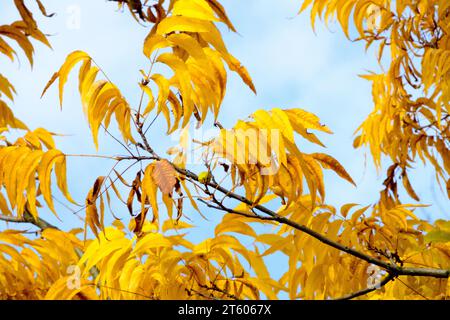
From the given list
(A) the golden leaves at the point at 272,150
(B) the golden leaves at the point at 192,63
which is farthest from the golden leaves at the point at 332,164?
(B) the golden leaves at the point at 192,63

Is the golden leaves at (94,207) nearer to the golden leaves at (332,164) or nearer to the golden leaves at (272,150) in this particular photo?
the golden leaves at (272,150)

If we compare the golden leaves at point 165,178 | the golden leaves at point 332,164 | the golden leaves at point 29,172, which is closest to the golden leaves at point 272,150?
the golden leaves at point 332,164

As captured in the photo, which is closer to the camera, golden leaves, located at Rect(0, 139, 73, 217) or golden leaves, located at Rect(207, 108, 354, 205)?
golden leaves, located at Rect(207, 108, 354, 205)

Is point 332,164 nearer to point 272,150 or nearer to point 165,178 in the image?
point 272,150

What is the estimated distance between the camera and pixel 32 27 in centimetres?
209

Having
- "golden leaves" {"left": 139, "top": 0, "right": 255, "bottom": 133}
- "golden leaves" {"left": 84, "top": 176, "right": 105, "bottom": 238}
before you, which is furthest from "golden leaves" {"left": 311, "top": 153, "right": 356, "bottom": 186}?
"golden leaves" {"left": 84, "top": 176, "right": 105, "bottom": 238}

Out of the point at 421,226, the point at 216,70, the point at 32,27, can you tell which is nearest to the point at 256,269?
the point at 216,70

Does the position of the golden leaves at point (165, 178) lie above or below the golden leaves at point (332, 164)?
below

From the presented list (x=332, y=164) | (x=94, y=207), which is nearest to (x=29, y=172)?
(x=94, y=207)

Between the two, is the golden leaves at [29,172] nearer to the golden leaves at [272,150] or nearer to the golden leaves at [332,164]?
the golden leaves at [272,150]

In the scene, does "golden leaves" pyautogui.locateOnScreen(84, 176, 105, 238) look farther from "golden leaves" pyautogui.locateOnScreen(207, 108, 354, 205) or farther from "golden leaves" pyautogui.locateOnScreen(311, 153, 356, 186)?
"golden leaves" pyautogui.locateOnScreen(311, 153, 356, 186)

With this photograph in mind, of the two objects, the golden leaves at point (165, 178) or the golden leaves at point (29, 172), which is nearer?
the golden leaves at point (165, 178)
